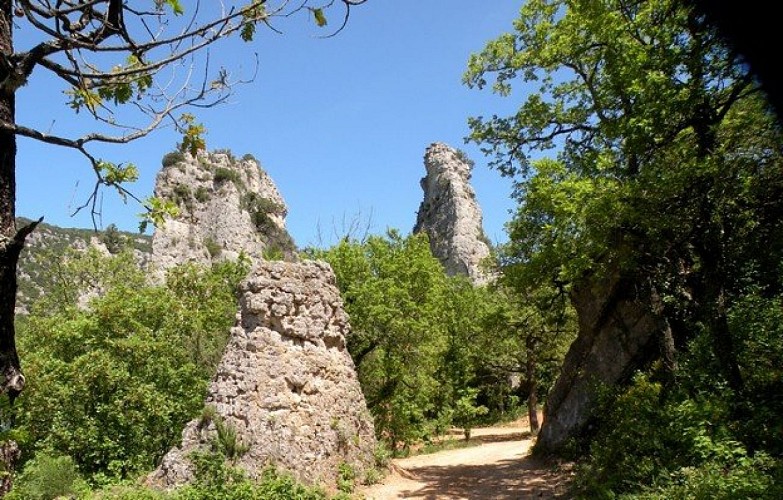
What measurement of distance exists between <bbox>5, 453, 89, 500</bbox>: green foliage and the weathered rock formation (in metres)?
10.5

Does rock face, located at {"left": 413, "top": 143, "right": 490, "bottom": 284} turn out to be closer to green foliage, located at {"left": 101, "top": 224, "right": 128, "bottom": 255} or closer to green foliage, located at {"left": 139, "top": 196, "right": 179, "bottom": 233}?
green foliage, located at {"left": 101, "top": 224, "right": 128, "bottom": 255}

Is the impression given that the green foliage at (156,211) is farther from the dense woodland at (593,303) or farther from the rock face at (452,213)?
the rock face at (452,213)

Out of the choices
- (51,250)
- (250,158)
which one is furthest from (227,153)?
(51,250)

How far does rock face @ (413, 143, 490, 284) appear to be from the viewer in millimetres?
54812

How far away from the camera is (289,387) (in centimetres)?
1112

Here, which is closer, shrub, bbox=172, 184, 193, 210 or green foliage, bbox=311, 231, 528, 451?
green foliage, bbox=311, 231, 528, 451

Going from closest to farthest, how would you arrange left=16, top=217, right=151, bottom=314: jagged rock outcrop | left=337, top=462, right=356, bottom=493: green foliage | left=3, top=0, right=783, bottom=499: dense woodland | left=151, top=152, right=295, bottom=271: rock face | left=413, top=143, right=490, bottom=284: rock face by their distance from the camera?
1. left=3, top=0, right=783, bottom=499: dense woodland
2. left=337, top=462, right=356, bottom=493: green foliage
3. left=16, top=217, right=151, bottom=314: jagged rock outcrop
4. left=151, top=152, right=295, bottom=271: rock face
5. left=413, top=143, right=490, bottom=284: rock face

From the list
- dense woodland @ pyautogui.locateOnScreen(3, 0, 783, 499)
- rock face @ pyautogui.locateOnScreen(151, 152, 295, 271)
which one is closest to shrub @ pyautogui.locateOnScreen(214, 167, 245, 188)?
rock face @ pyautogui.locateOnScreen(151, 152, 295, 271)

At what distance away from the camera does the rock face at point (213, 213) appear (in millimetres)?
42531

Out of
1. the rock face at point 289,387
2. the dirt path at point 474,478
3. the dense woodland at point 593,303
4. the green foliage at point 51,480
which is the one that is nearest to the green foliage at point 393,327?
the dense woodland at point 593,303

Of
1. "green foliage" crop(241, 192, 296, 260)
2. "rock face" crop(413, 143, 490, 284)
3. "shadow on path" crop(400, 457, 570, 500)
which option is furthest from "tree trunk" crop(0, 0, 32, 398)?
"rock face" crop(413, 143, 490, 284)

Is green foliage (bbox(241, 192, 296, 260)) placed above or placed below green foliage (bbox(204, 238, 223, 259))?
above

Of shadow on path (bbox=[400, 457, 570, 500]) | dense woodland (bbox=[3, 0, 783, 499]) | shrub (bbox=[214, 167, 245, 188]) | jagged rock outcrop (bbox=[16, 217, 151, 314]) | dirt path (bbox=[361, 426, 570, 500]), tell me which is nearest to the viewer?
dense woodland (bbox=[3, 0, 783, 499])

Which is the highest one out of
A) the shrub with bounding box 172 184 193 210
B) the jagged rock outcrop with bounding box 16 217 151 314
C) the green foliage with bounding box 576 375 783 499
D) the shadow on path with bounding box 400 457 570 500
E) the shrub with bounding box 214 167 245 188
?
the shrub with bounding box 214 167 245 188
